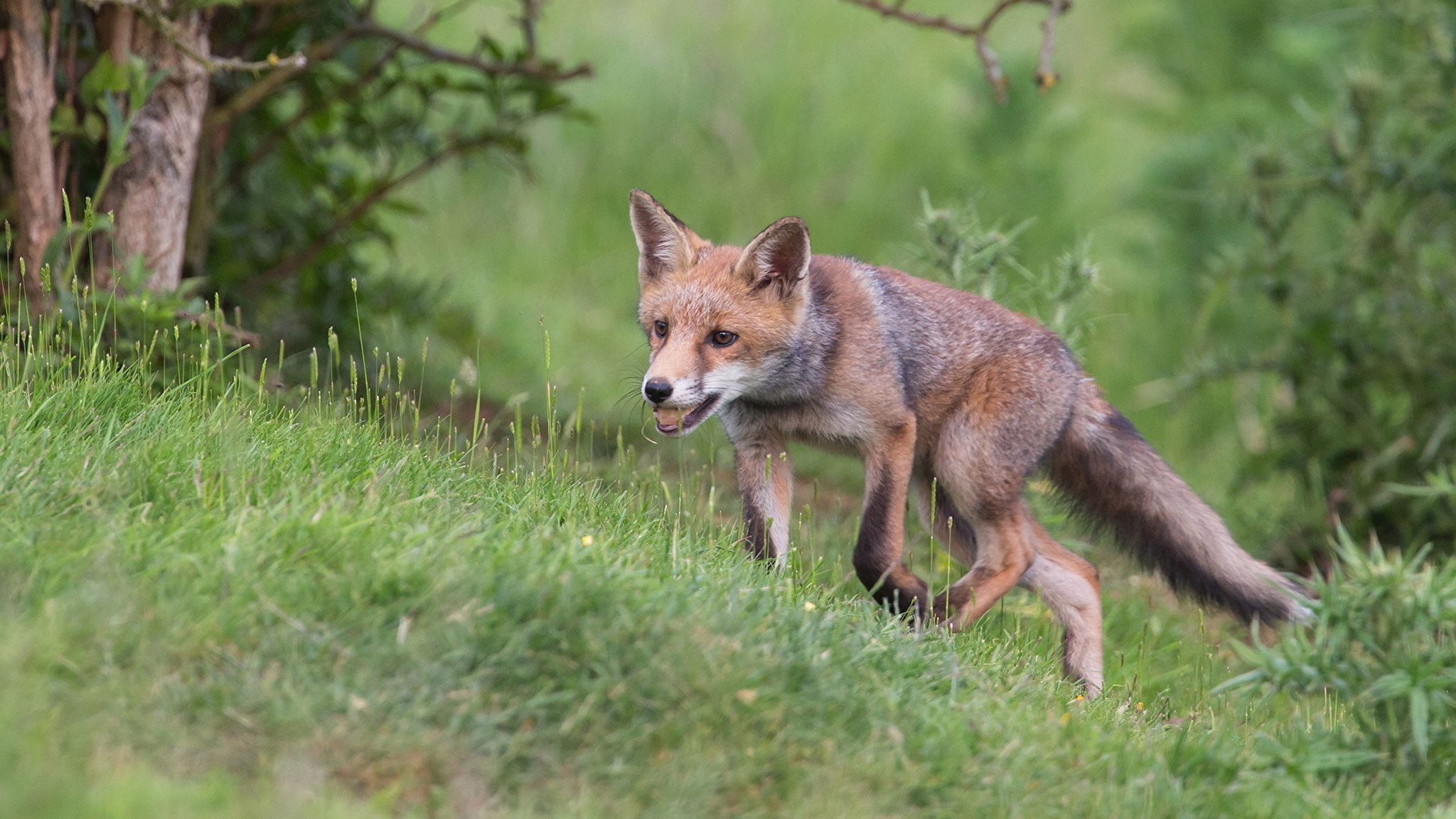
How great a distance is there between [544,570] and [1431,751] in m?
2.29

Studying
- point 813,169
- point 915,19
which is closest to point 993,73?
point 915,19

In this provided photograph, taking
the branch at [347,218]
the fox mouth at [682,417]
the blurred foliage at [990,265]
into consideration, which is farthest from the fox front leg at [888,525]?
the branch at [347,218]

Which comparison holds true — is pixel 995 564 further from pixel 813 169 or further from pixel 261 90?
pixel 813 169

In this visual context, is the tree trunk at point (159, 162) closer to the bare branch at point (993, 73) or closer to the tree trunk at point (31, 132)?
the tree trunk at point (31, 132)

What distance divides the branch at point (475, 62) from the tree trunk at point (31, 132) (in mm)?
1450

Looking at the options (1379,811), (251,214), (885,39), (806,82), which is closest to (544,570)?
(1379,811)

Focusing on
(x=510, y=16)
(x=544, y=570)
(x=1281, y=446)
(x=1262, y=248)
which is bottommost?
(x=1281, y=446)

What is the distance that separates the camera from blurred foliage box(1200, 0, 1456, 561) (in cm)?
703

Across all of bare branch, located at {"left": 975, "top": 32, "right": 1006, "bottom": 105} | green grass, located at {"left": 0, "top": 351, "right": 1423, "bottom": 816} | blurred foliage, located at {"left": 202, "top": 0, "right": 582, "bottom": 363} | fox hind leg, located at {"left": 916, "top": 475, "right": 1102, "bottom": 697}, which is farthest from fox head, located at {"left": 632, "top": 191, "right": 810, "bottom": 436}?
blurred foliage, located at {"left": 202, "top": 0, "right": 582, "bottom": 363}

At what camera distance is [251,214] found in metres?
6.50

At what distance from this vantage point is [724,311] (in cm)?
462

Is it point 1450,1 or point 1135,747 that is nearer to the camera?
point 1135,747

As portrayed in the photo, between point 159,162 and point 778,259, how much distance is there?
8.08 feet

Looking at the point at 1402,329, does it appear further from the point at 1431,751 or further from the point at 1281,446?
the point at 1431,751
